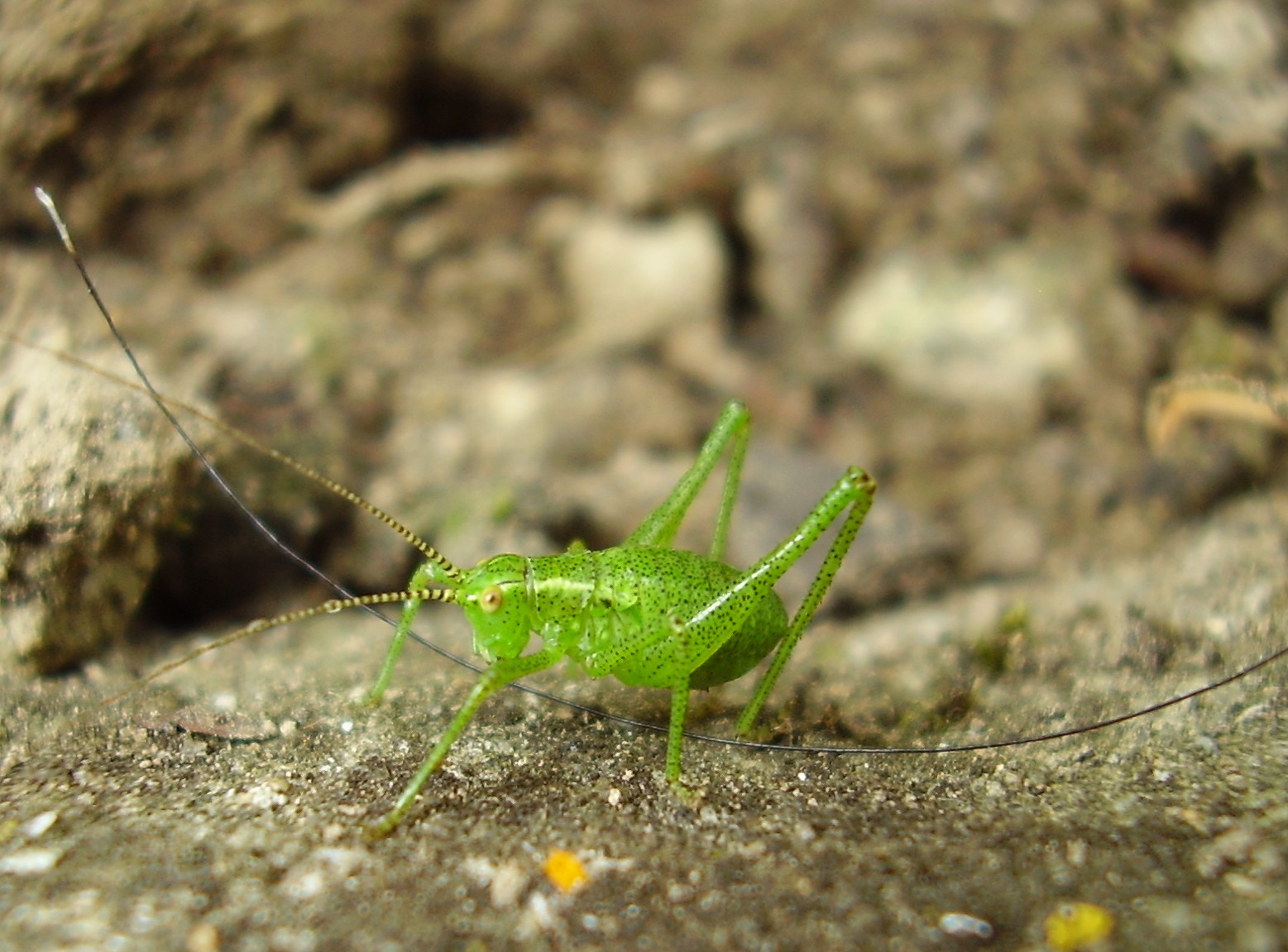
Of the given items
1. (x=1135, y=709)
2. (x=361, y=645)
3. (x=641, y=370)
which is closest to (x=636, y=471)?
(x=641, y=370)

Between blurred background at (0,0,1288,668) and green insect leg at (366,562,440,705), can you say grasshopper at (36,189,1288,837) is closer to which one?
green insect leg at (366,562,440,705)

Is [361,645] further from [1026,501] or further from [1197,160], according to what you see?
[1197,160]

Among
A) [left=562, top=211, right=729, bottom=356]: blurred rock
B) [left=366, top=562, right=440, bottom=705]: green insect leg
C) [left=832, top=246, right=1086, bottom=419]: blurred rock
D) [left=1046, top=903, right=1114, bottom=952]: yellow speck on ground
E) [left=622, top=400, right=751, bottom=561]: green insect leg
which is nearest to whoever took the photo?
[left=1046, top=903, right=1114, bottom=952]: yellow speck on ground

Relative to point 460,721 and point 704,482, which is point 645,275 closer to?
point 704,482

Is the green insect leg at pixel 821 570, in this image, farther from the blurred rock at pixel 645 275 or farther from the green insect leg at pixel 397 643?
the blurred rock at pixel 645 275

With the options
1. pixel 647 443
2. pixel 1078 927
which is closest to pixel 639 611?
pixel 1078 927

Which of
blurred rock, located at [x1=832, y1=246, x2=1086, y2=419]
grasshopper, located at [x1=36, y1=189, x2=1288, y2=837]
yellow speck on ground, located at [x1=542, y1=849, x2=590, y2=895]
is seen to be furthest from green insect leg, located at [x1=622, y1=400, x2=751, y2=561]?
blurred rock, located at [x1=832, y1=246, x2=1086, y2=419]
